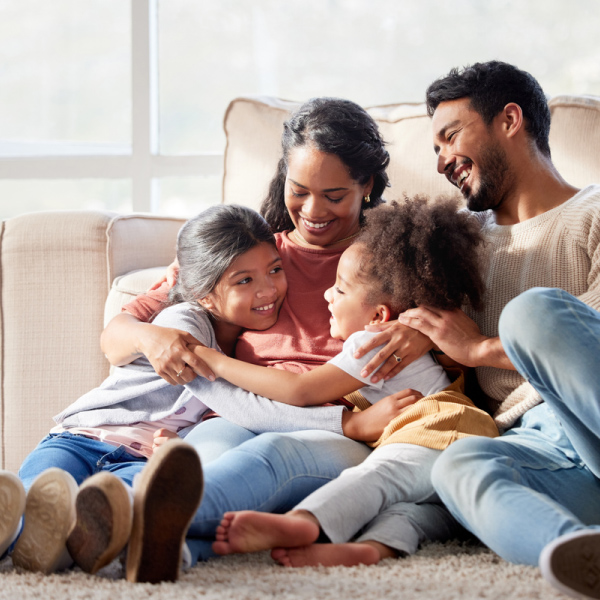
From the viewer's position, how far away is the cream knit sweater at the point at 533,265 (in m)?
1.15

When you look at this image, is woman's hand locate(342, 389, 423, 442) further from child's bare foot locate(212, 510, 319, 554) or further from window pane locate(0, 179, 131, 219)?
window pane locate(0, 179, 131, 219)

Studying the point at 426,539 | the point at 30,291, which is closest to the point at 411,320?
the point at 426,539

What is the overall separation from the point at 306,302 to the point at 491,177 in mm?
401

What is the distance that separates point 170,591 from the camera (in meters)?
0.75

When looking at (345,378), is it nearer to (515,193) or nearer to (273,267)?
(273,267)

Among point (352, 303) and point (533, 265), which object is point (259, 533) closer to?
point (352, 303)

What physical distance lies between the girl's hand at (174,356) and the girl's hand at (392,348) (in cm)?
27

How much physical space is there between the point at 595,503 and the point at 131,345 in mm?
804

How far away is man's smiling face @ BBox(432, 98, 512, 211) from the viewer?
1270 millimetres

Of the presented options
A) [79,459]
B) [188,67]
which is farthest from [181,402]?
[188,67]

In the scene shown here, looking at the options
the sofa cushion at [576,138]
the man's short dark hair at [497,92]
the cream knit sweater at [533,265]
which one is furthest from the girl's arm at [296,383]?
the sofa cushion at [576,138]

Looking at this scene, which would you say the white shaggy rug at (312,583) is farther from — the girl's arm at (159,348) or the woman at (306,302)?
the girl's arm at (159,348)

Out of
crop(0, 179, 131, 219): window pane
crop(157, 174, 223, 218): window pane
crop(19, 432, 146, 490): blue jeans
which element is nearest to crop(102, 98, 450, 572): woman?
crop(19, 432, 146, 490): blue jeans

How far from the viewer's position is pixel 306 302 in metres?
1.35
